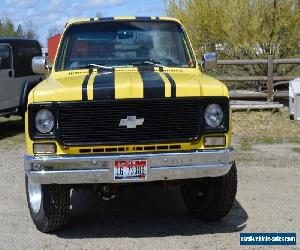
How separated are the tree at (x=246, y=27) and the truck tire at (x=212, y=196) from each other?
1011cm

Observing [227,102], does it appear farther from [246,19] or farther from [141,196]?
[246,19]

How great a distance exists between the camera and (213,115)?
488 cm

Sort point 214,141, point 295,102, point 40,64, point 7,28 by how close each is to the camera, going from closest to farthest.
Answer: point 214,141 → point 40,64 → point 295,102 → point 7,28

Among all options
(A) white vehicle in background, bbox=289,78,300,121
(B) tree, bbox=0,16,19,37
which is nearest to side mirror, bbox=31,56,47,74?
(A) white vehicle in background, bbox=289,78,300,121

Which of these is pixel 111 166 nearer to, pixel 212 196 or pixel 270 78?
pixel 212 196

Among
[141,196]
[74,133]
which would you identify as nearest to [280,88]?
[141,196]

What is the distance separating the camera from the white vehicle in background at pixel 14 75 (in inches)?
468

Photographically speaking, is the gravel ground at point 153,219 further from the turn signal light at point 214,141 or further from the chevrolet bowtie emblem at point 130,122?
the chevrolet bowtie emblem at point 130,122

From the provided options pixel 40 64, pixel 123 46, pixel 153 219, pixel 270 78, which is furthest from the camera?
pixel 270 78

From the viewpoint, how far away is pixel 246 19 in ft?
50.2

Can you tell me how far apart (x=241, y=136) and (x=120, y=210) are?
514 centimetres

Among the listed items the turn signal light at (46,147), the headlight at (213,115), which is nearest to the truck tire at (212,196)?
the headlight at (213,115)

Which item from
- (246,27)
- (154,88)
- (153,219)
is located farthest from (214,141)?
(246,27)

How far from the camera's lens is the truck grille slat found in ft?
15.5
